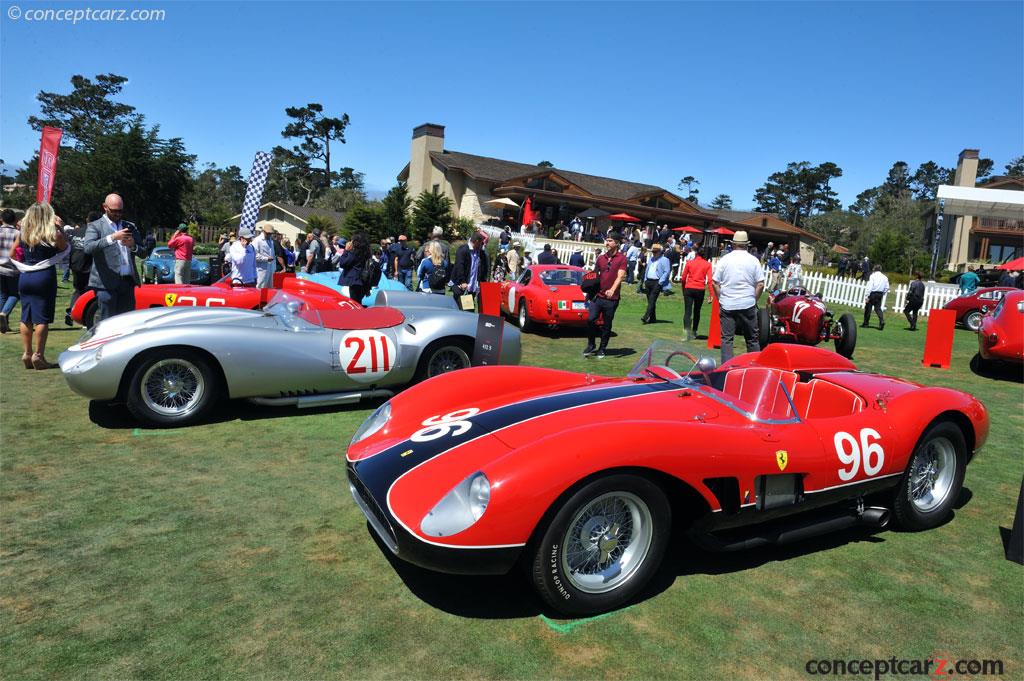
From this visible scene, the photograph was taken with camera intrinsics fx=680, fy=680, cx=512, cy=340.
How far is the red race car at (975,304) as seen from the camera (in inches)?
665

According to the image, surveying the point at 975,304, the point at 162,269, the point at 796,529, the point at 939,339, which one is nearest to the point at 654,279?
the point at 939,339

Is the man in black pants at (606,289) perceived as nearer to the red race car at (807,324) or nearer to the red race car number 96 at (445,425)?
the red race car at (807,324)

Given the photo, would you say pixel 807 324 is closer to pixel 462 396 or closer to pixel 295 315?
pixel 295 315

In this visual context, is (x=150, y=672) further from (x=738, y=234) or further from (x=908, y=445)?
(x=738, y=234)

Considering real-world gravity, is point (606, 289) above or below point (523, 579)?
above

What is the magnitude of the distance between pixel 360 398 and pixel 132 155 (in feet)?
137

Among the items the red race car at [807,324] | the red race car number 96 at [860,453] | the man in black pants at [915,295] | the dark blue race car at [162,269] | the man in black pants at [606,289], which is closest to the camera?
the red race car number 96 at [860,453]

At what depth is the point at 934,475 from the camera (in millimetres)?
4430

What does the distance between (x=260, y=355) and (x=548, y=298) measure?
6.96 m

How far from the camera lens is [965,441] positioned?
4461mm

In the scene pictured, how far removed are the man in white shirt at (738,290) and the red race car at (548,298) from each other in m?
4.22

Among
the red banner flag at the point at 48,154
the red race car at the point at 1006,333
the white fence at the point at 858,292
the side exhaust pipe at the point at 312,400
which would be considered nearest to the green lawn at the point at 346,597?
the side exhaust pipe at the point at 312,400

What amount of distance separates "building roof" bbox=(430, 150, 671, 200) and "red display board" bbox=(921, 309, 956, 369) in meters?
31.2

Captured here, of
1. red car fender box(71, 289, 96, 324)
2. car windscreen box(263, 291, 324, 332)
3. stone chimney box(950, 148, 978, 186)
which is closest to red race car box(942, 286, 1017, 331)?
car windscreen box(263, 291, 324, 332)
